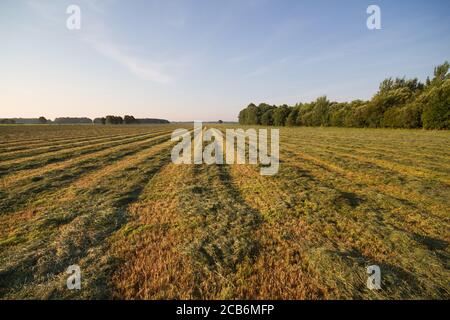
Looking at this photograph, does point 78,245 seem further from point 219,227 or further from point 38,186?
point 38,186

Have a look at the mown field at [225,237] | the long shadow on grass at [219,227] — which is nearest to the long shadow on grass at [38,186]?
the mown field at [225,237]

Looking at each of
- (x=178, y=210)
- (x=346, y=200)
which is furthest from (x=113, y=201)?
(x=346, y=200)

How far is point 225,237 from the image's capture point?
5.55 m

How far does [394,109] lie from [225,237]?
62.8m

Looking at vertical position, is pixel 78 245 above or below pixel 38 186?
below

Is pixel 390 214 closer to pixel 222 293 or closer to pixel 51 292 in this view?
pixel 222 293

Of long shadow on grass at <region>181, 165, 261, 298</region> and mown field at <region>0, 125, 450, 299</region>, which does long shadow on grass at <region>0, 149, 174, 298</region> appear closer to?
mown field at <region>0, 125, 450, 299</region>

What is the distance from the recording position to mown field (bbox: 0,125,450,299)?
390 cm

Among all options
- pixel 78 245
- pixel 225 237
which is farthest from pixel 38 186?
pixel 225 237

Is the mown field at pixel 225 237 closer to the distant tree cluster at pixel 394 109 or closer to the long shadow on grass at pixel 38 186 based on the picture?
the long shadow on grass at pixel 38 186

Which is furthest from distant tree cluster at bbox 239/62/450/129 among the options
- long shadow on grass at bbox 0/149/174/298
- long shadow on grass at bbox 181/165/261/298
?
long shadow on grass at bbox 0/149/174/298

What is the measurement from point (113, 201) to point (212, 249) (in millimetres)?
4962

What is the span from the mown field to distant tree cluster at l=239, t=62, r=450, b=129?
43.7 meters

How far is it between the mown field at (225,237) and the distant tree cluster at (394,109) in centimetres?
4371
